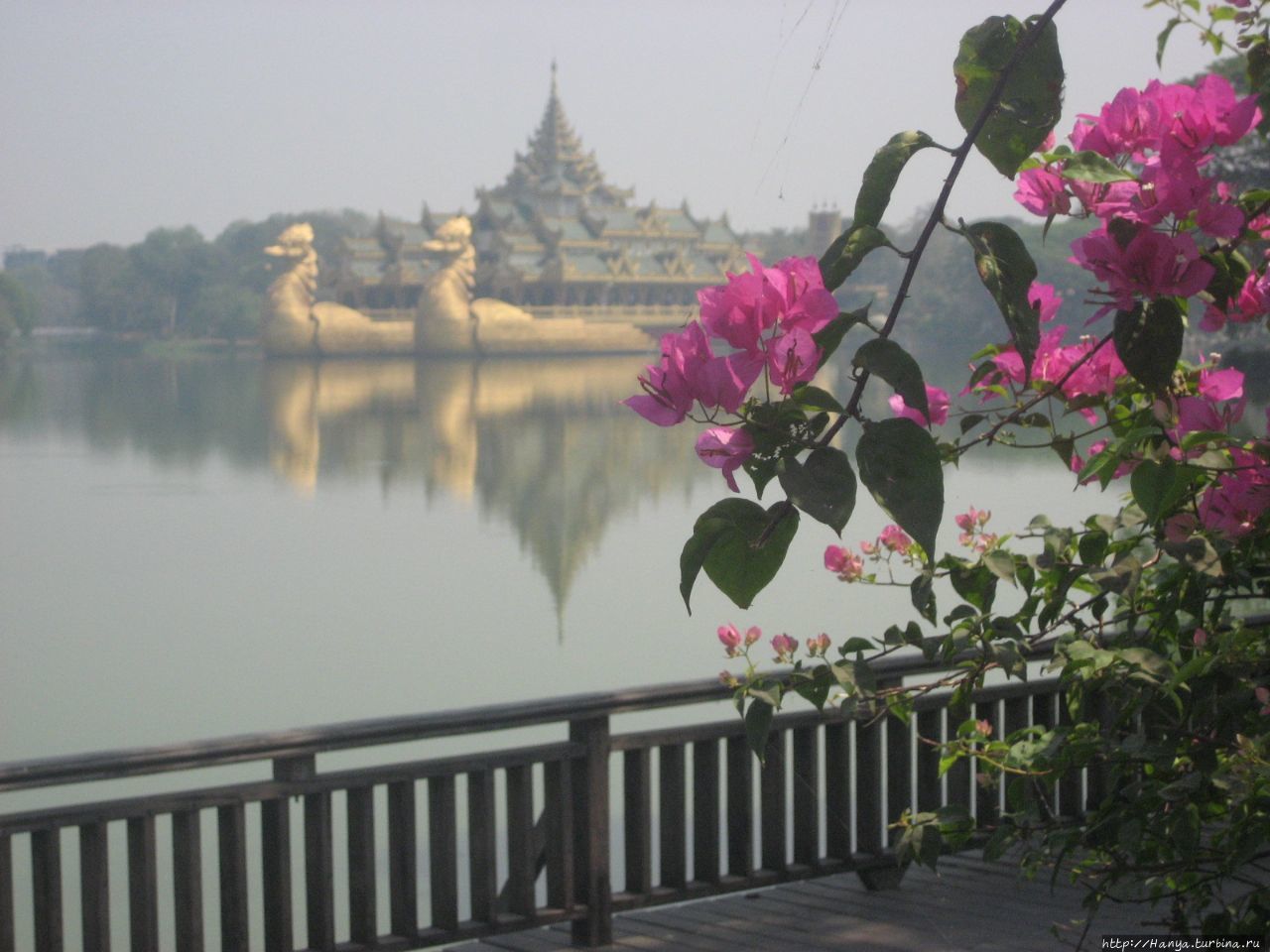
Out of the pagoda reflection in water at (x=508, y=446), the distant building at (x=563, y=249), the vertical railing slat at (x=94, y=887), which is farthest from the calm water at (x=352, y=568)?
the distant building at (x=563, y=249)

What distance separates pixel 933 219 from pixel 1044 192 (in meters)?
0.41

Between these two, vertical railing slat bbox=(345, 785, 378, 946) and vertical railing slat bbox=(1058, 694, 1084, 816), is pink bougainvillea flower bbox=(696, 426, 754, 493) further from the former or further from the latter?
vertical railing slat bbox=(1058, 694, 1084, 816)

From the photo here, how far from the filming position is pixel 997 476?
14.3 metres

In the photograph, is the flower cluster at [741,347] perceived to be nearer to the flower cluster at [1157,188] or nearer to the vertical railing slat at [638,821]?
the flower cluster at [1157,188]

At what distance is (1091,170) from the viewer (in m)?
0.97

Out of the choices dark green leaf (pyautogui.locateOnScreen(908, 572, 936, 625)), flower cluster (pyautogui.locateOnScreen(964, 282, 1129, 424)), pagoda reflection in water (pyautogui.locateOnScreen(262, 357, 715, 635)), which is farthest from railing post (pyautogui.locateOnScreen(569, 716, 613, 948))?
pagoda reflection in water (pyautogui.locateOnScreen(262, 357, 715, 635))

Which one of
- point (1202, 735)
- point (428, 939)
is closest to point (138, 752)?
point (428, 939)

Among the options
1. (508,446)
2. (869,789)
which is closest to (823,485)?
(869,789)

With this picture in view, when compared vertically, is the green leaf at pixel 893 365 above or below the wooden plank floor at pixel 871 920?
above

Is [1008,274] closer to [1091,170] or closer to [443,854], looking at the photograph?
[1091,170]

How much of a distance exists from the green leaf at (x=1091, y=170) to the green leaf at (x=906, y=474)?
1.15 feet

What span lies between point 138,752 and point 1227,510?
139cm

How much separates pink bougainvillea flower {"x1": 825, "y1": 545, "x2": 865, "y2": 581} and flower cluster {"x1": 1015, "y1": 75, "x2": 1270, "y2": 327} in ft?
2.50

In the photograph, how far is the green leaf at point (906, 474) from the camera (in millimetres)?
673
